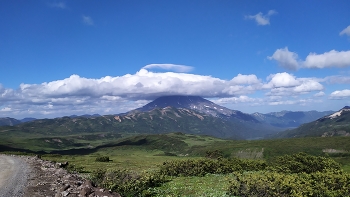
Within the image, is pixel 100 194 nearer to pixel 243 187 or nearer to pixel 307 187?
pixel 243 187

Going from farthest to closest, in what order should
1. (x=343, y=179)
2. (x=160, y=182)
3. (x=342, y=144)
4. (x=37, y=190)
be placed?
(x=342, y=144), (x=160, y=182), (x=37, y=190), (x=343, y=179)

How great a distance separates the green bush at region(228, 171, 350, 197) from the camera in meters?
22.1

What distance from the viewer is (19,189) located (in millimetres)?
29719

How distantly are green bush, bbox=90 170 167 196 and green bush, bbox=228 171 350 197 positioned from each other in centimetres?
1004

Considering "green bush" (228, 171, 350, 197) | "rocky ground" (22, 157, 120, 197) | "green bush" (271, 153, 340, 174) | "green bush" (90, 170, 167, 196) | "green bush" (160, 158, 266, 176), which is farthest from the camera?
"green bush" (160, 158, 266, 176)

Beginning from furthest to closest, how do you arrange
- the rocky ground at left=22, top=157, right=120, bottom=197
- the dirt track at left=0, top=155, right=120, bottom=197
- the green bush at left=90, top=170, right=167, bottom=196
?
the green bush at left=90, top=170, right=167, bottom=196
the dirt track at left=0, top=155, right=120, bottom=197
the rocky ground at left=22, top=157, right=120, bottom=197

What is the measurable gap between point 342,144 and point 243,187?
669 feet

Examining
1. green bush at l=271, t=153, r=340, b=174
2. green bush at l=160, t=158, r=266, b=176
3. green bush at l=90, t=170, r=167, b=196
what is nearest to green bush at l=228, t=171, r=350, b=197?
green bush at l=90, t=170, r=167, b=196

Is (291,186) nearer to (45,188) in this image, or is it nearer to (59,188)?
(59,188)

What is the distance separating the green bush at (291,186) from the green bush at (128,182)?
10.0m

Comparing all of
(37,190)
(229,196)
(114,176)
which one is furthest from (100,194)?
(229,196)

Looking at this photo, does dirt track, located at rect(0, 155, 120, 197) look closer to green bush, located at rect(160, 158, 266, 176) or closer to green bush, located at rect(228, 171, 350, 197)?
green bush, located at rect(228, 171, 350, 197)

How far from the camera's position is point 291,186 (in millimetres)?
22453

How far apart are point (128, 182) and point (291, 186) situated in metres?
16.8
